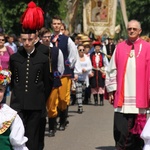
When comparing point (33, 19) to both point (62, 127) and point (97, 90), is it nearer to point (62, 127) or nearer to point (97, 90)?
point (62, 127)

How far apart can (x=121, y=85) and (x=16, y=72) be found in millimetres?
1391

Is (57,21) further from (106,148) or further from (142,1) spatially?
(142,1)

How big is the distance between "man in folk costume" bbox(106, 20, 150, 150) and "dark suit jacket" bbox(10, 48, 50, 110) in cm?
101

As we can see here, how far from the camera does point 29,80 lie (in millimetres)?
8477

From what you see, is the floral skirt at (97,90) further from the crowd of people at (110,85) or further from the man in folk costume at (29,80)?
the man in folk costume at (29,80)

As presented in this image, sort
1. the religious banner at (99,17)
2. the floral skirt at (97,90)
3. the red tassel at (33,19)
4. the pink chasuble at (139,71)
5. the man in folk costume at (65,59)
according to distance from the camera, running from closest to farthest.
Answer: the red tassel at (33,19) < the pink chasuble at (139,71) < the man in folk costume at (65,59) < the floral skirt at (97,90) < the religious banner at (99,17)

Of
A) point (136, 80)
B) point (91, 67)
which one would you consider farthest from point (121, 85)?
point (91, 67)

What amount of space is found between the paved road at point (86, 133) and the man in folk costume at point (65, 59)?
1.45ft

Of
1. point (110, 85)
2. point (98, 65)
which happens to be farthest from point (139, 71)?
point (98, 65)

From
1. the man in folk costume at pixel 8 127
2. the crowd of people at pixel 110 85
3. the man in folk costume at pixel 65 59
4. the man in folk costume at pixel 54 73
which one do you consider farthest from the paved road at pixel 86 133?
the man in folk costume at pixel 8 127

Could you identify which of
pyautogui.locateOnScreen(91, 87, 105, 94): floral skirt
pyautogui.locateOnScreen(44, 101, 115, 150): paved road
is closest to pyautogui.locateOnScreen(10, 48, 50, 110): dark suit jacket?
pyautogui.locateOnScreen(44, 101, 115, 150): paved road

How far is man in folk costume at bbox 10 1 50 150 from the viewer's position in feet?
27.6

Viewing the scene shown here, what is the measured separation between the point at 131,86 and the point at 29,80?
4.43ft

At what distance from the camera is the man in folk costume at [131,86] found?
28.8ft
